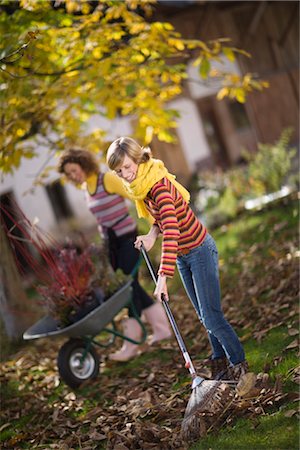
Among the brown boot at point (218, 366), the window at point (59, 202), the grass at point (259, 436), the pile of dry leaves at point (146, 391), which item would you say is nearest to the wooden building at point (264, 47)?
the window at point (59, 202)

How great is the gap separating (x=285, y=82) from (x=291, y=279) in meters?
9.89

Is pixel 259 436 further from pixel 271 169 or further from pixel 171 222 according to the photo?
pixel 271 169

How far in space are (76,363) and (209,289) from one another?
1921mm

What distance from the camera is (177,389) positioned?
4746mm

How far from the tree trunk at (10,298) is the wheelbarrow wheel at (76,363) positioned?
7.83 feet

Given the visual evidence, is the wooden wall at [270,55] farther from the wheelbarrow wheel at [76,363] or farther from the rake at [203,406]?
the rake at [203,406]

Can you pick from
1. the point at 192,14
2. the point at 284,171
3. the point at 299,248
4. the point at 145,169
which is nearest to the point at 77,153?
the point at 145,169

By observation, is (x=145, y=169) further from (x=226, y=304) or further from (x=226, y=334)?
(x=226, y=304)

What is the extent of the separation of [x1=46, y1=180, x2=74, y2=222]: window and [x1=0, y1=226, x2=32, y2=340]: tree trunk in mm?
7666

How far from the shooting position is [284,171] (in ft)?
33.8

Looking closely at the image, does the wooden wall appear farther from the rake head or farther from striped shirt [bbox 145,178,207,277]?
the rake head

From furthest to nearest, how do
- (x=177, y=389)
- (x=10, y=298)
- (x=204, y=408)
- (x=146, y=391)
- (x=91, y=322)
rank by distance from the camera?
(x=10, y=298) < (x=91, y=322) < (x=146, y=391) < (x=177, y=389) < (x=204, y=408)

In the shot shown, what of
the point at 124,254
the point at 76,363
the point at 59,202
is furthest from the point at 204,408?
the point at 59,202

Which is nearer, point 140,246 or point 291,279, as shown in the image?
point 140,246
